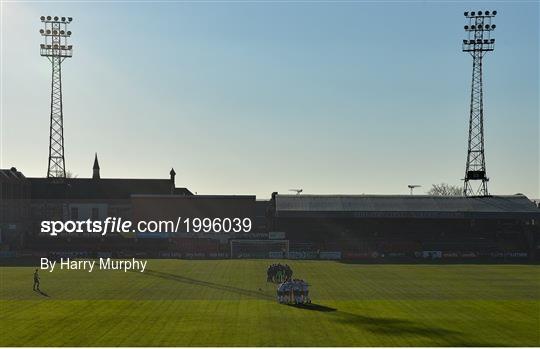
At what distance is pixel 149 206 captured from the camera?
388ft

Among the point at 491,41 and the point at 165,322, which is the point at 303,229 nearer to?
the point at 491,41

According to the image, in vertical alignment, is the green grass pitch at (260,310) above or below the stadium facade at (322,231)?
below

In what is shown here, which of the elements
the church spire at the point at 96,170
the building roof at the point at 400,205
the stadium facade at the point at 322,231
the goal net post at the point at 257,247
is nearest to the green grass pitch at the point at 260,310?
the goal net post at the point at 257,247

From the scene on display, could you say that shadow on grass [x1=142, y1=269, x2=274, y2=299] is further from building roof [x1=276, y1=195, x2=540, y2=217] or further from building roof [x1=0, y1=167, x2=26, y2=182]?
building roof [x1=0, y1=167, x2=26, y2=182]

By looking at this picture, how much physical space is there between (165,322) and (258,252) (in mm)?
60676

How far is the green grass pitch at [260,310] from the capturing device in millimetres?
36812

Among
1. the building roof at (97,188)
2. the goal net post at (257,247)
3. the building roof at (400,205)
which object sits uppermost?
the building roof at (97,188)

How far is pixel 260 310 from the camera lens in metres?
45.8

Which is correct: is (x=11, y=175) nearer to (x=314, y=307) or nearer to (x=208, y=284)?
(x=208, y=284)

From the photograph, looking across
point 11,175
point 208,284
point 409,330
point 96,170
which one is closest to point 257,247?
point 208,284

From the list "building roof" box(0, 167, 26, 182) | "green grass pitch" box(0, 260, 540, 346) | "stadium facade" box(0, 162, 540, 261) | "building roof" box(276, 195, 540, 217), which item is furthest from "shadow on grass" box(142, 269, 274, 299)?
"building roof" box(0, 167, 26, 182)

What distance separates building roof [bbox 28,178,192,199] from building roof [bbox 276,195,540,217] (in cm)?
4296

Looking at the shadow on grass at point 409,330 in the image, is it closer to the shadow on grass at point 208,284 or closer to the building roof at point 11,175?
the shadow on grass at point 208,284

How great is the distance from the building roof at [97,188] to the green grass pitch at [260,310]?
67233 millimetres
